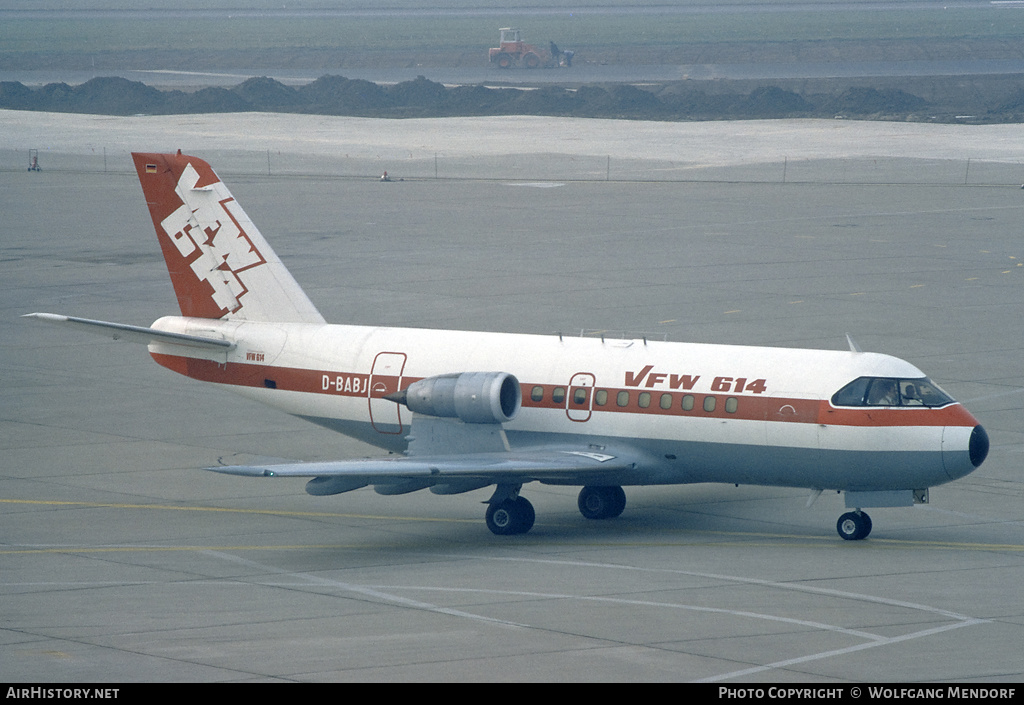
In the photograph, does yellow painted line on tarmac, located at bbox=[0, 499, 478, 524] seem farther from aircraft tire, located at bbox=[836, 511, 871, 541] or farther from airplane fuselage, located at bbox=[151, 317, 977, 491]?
aircraft tire, located at bbox=[836, 511, 871, 541]

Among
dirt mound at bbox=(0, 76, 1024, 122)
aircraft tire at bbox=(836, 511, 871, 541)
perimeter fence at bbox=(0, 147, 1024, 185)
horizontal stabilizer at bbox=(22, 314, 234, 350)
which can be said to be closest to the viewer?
aircraft tire at bbox=(836, 511, 871, 541)

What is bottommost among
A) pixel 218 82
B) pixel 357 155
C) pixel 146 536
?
pixel 146 536

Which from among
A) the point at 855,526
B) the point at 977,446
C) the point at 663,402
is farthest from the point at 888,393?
the point at 663,402

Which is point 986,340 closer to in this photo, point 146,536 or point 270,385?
point 270,385

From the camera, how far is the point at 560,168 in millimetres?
102125

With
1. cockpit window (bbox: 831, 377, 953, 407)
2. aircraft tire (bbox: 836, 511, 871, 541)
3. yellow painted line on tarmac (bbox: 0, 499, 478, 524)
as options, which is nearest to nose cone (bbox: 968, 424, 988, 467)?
cockpit window (bbox: 831, 377, 953, 407)

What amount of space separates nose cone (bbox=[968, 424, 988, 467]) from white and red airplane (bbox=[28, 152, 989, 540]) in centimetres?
3

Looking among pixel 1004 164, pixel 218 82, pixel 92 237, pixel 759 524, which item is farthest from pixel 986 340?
pixel 218 82

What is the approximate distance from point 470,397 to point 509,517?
2505 mm

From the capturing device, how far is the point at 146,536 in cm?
3012

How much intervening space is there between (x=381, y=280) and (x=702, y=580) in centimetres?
3805

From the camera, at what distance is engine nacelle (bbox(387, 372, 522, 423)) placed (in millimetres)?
30500

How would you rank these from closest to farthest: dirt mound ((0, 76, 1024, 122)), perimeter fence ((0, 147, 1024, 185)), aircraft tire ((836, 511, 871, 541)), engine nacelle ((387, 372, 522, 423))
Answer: aircraft tire ((836, 511, 871, 541))
engine nacelle ((387, 372, 522, 423))
perimeter fence ((0, 147, 1024, 185))
dirt mound ((0, 76, 1024, 122))

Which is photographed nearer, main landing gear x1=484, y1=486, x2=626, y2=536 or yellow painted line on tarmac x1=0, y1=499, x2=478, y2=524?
main landing gear x1=484, y1=486, x2=626, y2=536
